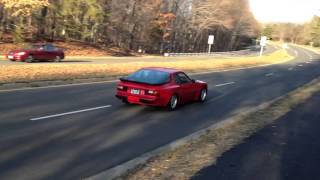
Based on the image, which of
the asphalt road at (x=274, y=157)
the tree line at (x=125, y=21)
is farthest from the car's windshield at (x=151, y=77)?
the tree line at (x=125, y=21)

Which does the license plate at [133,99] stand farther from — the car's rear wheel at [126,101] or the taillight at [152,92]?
the taillight at [152,92]

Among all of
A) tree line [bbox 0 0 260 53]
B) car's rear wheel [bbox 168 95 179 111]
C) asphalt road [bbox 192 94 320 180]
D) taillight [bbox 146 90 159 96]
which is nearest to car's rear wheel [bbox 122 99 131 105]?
taillight [bbox 146 90 159 96]

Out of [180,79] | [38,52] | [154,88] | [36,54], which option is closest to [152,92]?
[154,88]

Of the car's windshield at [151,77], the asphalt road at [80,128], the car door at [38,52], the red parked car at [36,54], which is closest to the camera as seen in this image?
the asphalt road at [80,128]

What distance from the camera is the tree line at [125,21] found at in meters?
54.8

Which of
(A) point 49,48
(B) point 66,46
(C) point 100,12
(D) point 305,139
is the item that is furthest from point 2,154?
(C) point 100,12

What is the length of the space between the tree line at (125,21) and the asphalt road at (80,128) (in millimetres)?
32713

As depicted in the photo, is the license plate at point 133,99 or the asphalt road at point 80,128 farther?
the license plate at point 133,99

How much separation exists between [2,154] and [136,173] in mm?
2336

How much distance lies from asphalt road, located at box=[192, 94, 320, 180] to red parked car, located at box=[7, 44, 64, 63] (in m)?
23.2

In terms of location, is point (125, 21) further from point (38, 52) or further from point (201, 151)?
point (201, 151)

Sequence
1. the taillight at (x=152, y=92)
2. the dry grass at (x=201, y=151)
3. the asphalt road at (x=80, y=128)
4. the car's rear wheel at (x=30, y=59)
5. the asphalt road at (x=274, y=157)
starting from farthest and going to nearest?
the car's rear wheel at (x=30, y=59) → the taillight at (x=152, y=92) → the asphalt road at (x=80, y=128) → the asphalt road at (x=274, y=157) → the dry grass at (x=201, y=151)

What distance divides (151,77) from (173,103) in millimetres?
1028

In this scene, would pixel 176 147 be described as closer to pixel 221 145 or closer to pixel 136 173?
pixel 221 145
